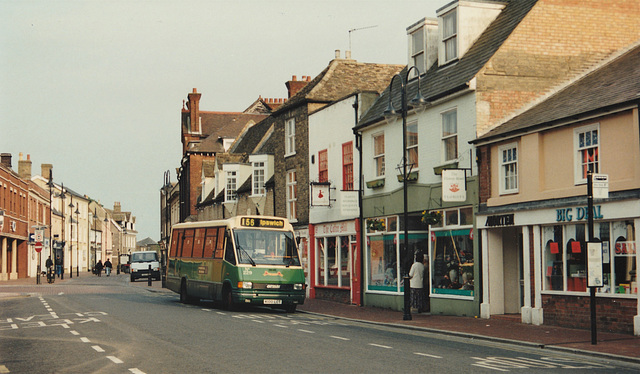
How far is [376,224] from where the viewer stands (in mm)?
27344

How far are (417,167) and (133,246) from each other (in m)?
180

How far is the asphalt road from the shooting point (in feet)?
38.3

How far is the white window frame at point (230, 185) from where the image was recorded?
4975 centimetres

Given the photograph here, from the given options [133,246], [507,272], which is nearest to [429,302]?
[507,272]

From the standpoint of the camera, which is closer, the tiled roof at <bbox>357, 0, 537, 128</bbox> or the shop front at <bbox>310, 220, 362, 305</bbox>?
the tiled roof at <bbox>357, 0, 537, 128</bbox>

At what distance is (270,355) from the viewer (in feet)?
42.5

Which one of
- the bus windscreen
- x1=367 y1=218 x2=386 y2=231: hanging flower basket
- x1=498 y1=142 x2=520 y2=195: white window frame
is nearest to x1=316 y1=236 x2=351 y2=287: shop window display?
x1=367 y1=218 x2=386 y2=231: hanging flower basket

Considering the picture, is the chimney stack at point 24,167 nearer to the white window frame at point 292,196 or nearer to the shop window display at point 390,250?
the white window frame at point 292,196

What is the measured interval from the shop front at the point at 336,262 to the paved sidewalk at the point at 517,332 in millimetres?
4610

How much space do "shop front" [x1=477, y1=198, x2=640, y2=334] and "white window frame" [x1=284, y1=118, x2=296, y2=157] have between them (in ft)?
52.1

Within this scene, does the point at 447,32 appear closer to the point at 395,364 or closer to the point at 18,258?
the point at 395,364

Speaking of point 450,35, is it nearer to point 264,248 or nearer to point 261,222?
point 261,222

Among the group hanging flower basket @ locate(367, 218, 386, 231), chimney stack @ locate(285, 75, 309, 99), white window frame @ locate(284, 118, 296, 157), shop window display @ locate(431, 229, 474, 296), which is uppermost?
chimney stack @ locate(285, 75, 309, 99)

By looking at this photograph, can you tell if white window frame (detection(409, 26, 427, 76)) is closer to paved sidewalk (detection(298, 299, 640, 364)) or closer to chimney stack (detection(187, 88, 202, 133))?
paved sidewalk (detection(298, 299, 640, 364))
